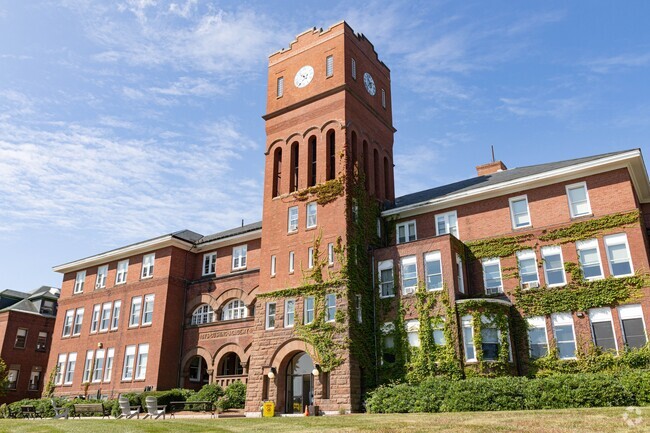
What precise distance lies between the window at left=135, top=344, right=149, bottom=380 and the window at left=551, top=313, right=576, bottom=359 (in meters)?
26.3

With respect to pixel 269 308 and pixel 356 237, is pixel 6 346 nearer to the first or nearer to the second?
pixel 269 308

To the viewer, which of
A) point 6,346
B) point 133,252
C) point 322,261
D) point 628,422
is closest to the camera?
point 628,422

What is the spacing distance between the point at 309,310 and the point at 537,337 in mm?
11842

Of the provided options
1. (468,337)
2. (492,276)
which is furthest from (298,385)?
(492,276)

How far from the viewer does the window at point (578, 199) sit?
93.2 ft

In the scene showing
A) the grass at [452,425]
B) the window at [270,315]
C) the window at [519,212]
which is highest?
the window at [519,212]

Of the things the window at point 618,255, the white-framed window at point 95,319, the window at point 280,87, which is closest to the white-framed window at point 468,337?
the window at point 618,255

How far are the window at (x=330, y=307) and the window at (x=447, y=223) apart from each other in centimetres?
737

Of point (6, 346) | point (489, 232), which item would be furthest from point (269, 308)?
point (6, 346)

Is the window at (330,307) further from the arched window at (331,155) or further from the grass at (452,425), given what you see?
the grass at (452,425)

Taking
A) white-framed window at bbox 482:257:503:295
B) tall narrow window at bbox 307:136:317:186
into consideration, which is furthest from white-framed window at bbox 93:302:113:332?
white-framed window at bbox 482:257:503:295

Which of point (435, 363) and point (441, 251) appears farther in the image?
point (441, 251)

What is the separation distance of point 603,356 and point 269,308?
17453mm

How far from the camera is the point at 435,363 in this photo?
91.8ft
